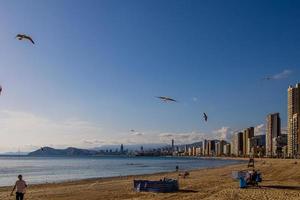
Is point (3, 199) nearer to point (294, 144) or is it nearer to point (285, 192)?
point (285, 192)

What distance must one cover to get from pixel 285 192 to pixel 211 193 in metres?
3.92

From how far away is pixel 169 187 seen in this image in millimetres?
25688

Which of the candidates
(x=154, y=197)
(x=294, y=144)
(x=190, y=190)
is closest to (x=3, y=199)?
(x=154, y=197)

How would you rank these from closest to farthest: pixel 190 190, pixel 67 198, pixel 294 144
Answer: pixel 67 198
pixel 190 190
pixel 294 144

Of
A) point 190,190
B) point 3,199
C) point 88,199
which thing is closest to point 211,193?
point 190,190

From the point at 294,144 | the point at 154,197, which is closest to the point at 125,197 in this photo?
the point at 154,197

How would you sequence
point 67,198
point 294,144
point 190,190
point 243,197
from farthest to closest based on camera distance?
point 294,144
point 190,190
point 67,198
point 243,197

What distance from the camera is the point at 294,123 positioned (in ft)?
628

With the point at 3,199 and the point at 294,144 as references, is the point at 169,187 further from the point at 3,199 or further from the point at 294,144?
the point at 294,144

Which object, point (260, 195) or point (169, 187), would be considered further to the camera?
point (169, 187)

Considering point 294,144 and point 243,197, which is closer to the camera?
point 243,197

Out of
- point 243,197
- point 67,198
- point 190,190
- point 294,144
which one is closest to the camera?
point 243,197

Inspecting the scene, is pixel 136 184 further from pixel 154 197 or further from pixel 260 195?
pixel 260 195

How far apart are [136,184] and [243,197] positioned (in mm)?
6988
